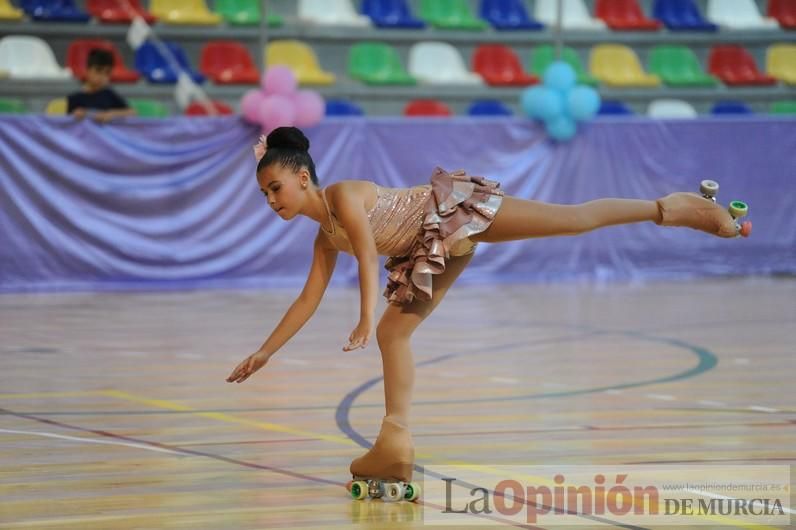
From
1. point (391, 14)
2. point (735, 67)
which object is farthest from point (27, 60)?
point (735, 67)

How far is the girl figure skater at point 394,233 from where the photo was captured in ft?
14.7

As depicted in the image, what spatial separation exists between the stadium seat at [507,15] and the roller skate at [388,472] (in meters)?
11.2

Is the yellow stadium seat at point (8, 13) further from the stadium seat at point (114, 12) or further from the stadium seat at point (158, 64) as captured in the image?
the stadium seat at point (158, 64)

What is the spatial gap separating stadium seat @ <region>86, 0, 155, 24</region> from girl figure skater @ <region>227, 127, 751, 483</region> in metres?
9.49

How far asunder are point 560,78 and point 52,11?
5.15 metres

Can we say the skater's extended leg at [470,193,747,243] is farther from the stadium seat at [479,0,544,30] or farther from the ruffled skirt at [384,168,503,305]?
the stadium seat at [479,0,544,30]

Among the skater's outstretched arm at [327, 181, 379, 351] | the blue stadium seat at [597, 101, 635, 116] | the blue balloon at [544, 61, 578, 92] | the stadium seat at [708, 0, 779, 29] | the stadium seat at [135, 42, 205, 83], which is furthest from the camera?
the stadium seat at [708, 0, 779, 29]

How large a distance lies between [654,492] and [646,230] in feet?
27.2

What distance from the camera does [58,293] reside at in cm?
1092

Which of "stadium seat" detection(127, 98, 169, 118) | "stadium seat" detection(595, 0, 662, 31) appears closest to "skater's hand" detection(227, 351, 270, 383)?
"stadium seat" detection(127, 98, 169, 118)

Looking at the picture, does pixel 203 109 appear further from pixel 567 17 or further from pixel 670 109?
pixel 670 109

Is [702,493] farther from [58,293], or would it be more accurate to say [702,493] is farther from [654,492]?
[58,293]

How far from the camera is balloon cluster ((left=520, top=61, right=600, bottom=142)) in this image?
12.0 meters

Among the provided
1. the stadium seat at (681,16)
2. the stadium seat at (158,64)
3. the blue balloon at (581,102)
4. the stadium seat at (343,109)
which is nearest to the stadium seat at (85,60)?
the stadium seat at (158,64)
